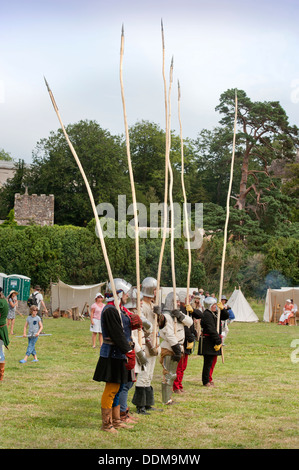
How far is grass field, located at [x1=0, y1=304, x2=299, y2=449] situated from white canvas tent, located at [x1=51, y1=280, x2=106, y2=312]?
695 inches

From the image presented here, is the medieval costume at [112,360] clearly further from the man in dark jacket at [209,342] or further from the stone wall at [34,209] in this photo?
the stone wall at [34,209]

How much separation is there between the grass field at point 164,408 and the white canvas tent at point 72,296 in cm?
1766

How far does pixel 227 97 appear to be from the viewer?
4572 cm

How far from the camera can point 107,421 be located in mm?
7539

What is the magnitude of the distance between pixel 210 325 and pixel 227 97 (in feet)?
119

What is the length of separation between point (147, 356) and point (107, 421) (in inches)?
65.1

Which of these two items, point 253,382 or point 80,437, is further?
point 253,382

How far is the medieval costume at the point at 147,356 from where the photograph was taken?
29.0 feet

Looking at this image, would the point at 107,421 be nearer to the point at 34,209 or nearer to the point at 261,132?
the point at 261,132

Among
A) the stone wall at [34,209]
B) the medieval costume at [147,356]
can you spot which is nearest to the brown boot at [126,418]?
the medieval costume at [147,356]

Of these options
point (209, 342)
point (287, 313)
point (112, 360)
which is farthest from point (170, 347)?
point (287, 313)
